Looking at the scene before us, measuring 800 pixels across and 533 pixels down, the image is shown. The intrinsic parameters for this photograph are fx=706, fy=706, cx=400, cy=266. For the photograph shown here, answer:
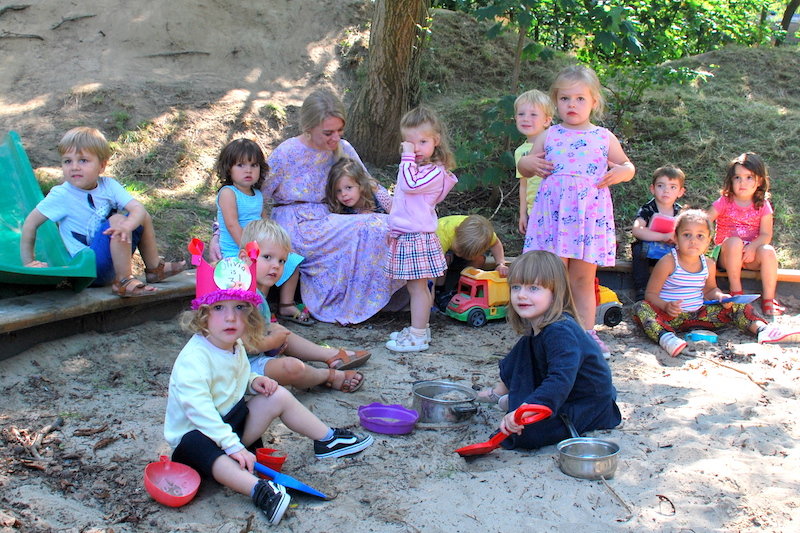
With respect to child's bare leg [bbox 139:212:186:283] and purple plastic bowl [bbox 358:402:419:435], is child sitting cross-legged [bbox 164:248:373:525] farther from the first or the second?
child's bare leg [bbox 139:212:186:283]

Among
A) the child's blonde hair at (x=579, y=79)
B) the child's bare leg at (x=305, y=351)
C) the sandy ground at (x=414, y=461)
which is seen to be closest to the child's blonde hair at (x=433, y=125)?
the child's blonde hair at (x=579, y=79)

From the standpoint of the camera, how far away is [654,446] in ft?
9.29

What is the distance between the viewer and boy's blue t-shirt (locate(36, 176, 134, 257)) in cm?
381

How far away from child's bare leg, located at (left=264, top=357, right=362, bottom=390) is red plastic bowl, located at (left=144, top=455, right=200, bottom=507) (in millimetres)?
795

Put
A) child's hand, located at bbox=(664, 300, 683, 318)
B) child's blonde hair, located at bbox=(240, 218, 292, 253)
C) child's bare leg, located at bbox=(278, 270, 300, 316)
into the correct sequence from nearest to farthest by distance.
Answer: child's blonde hair, located at bbox=(240, 218, 292, 253) < child's hand, located at bbox=(664, 300, 683, 318) < child's bare leg, located at bbox=(278, 270, 300, 316)

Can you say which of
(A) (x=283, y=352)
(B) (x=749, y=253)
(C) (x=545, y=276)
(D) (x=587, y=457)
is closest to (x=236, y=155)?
(A) (x=283, y=352)

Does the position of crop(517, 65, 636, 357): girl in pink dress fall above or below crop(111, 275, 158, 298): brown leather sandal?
above

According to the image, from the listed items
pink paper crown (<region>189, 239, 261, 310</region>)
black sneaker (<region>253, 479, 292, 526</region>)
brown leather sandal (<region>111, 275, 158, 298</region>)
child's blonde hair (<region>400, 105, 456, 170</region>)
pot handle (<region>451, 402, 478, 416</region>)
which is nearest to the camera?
black sneaker (<region>253, 479, 292, 526</region>)

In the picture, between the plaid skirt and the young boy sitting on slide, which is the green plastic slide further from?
the plaid skirt

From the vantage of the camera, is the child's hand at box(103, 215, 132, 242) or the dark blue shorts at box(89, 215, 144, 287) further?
the dark blue shorts at box(89, 215, 144, 287)

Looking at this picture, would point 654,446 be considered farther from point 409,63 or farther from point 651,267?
point 409,63

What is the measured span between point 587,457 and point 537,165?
76.0 inches

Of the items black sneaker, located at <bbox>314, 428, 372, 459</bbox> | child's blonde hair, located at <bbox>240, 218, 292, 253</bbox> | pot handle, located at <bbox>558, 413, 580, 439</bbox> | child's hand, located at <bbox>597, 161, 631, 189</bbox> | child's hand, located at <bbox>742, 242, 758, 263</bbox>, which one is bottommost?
black sneaker, located at <bbox>314, 428, 372, 459</bbox>

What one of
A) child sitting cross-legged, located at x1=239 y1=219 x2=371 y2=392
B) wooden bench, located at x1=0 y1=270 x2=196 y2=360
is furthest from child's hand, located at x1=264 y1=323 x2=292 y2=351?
wooden bench, located at x1=0 y1=270 x2=196 y2=360
